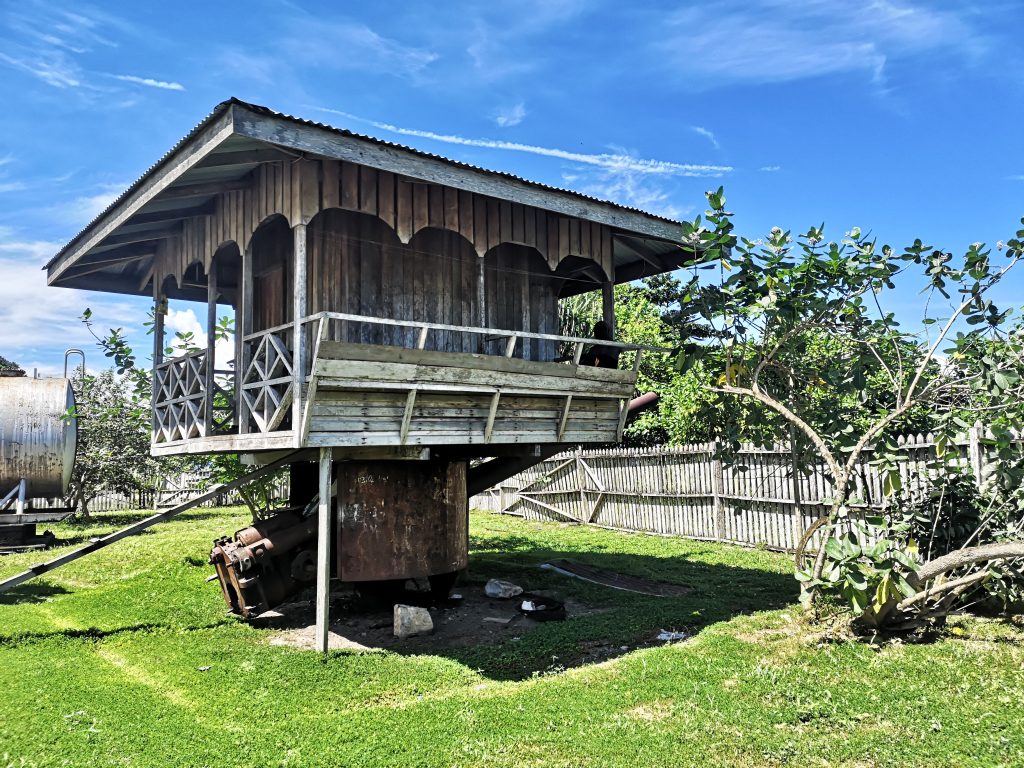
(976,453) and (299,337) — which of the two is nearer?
(299,337)

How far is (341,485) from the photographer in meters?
10.3

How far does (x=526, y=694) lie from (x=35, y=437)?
53.6 feet

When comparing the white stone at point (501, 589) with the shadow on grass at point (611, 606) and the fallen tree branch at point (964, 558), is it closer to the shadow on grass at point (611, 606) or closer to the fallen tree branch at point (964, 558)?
the shadow on grass at point (611, 606)

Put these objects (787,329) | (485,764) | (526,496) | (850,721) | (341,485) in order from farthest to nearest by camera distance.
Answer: (526,496) → (341,485) → (787,329) → (850,721) → (485,764)

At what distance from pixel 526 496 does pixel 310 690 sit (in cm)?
1701

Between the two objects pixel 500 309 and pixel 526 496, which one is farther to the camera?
pixel 526 496

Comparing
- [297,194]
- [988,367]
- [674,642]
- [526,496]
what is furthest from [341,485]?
[526,496]

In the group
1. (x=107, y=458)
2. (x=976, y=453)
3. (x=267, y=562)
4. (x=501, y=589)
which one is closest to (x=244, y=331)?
(x=267, y=562)

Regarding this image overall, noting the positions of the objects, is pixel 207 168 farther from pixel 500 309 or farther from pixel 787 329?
pixel 787 329

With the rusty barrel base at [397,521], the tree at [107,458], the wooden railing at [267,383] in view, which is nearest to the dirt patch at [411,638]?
the rusty barrel base at [397,521]

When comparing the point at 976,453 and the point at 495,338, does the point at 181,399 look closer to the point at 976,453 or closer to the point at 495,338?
the point at 495,338

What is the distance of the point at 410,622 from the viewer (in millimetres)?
9906

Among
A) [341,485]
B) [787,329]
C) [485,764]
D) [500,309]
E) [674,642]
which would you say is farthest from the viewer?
[500,309]

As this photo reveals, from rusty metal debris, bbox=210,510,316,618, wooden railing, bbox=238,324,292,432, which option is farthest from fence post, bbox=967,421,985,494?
rusty metal debris, bbox=210,510,316,618
